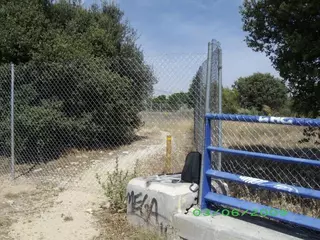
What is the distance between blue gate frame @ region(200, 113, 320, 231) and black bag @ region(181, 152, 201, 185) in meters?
0.25

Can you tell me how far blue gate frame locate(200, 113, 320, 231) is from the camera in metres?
2.99

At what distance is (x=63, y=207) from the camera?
213 inches

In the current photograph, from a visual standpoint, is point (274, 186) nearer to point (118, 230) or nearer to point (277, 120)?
point (277, 120)

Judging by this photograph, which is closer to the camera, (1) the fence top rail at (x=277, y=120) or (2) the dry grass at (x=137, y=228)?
(1) the fence top rail at (x=277, y=120)

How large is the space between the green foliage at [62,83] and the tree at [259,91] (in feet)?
101

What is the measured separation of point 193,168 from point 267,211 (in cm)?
101

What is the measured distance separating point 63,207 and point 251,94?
3764cm

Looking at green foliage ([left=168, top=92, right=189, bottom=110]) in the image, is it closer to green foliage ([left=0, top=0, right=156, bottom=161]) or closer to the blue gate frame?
green foliage ([left=0, top=0, right=156, bottom=161])

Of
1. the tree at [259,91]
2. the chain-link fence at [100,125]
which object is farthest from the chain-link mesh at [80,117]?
the tree at [259,91]

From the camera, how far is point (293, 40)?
562cm

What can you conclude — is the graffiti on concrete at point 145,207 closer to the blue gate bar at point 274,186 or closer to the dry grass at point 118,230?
the dry grass at point 118,230

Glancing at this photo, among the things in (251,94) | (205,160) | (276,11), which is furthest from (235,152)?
(251,94)

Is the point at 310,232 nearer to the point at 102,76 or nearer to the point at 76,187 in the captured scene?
the point at 76,187

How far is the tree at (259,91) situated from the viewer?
130 feet
